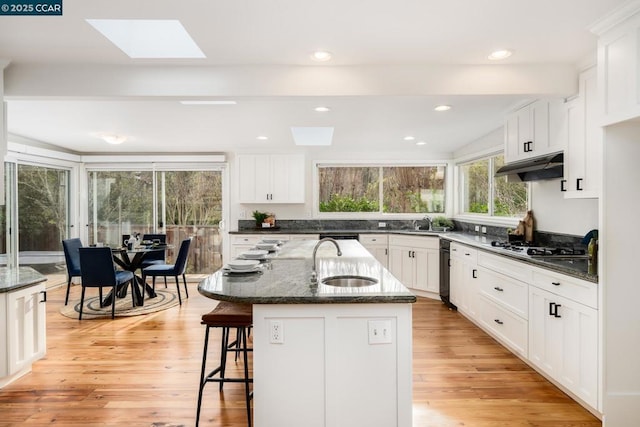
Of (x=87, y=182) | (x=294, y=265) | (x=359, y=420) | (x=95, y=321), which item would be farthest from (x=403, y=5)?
(x=87, y=182)

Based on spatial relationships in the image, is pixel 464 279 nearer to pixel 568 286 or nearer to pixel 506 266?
pixel 506 266

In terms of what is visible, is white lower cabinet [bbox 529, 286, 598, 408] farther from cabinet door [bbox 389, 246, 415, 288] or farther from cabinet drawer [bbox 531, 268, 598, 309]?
cabinet door [bbox 389, 246, 415, 288]

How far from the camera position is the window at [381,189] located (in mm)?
6242

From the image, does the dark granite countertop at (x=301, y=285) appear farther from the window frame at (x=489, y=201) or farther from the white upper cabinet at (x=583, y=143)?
the window frame at (x=489, y=201)

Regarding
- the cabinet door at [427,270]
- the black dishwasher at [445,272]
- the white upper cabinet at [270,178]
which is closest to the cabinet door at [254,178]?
the white upper cabinet at [270,178]

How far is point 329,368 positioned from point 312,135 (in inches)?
152

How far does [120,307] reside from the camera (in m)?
4.67

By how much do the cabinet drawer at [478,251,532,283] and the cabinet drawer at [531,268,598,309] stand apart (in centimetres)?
10

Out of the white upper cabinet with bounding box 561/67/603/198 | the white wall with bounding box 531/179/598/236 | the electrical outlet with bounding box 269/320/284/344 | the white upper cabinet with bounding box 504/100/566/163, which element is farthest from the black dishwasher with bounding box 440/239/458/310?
the electrical outlet with bounding box 269/320/284/344

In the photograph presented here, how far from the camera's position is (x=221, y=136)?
508 centimetres

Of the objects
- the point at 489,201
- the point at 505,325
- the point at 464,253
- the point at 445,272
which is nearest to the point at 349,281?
the point at 505,325

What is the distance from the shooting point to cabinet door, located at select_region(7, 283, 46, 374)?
2645mm

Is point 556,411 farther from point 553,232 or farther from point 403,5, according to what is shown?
point 403,5

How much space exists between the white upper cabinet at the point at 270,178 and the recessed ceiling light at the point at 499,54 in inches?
148
